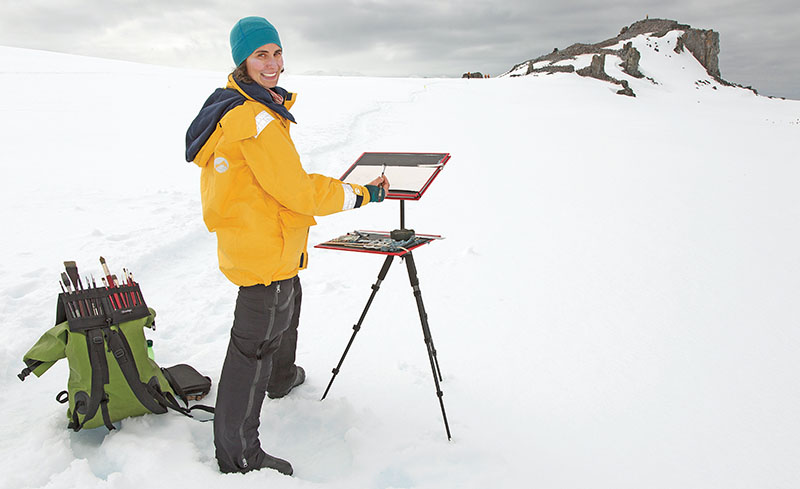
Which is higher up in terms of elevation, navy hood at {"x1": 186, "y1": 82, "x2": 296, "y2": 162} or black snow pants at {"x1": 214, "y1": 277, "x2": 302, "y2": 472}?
navy hood at {"x1": 186, "y1": 82, "x2": 296, "y2": 162}

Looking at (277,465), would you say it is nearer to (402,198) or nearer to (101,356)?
(101,356)

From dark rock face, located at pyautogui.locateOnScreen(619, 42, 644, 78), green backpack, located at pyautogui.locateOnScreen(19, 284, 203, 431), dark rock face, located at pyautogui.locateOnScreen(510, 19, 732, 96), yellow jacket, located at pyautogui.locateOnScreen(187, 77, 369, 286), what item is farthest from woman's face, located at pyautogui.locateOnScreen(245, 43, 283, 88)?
dark rock face, located at pyautogui.locateOnScreen(619, 42, 644, 78)

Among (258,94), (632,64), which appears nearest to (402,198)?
(258,94)

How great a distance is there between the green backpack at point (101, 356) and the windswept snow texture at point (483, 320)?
0.42 feet

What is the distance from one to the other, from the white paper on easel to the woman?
305mm

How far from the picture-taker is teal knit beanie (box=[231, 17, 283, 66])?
2008mm

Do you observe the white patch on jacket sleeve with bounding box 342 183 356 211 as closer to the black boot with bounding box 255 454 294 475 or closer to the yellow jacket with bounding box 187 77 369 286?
the yellow jacket with bounding box 187 77 369 286

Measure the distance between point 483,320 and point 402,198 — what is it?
1863 mm

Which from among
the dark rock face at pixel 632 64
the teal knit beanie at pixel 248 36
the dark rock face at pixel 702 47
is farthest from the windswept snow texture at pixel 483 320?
the dark rock face at pixel 702 47

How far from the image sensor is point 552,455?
2.48 metres

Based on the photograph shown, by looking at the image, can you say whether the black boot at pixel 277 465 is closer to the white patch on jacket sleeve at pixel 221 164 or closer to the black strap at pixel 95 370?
the black strap at pixel 95 370

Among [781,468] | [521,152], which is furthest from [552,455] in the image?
[521,152]

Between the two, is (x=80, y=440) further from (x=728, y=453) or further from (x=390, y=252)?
(x=728, y=453)

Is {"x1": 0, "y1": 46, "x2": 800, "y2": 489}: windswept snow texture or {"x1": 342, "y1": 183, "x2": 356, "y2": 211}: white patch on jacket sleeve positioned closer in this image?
{"x1": 342, "y1": 183, "x2": 356, "y2": 211}: white patch on jacket sleeve
